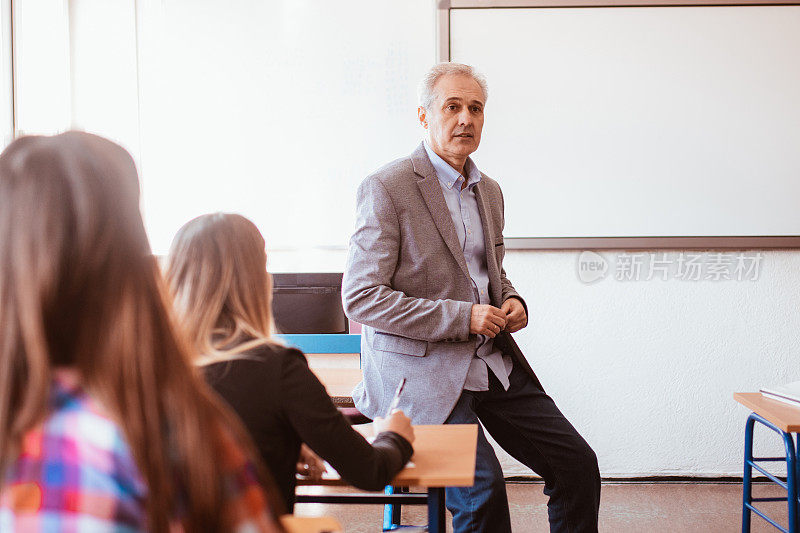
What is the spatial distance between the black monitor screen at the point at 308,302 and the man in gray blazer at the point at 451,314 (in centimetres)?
39

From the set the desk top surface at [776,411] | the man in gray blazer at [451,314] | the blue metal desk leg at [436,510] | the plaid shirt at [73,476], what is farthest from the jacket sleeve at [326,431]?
the desk top surface at [776,411]

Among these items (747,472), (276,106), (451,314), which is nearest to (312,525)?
(451,314)

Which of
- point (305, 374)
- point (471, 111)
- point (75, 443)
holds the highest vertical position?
point (471, 111)

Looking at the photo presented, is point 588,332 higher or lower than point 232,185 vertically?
lower

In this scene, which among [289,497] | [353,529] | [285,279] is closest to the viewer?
[289,497]

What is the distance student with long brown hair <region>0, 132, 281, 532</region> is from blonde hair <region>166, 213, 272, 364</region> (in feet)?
1.95

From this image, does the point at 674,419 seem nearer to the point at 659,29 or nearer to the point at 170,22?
the point at 659,29

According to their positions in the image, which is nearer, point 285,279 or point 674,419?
point 285,279

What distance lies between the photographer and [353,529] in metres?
2.96

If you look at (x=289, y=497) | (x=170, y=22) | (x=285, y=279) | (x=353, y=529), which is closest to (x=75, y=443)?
(x=289, y=497)

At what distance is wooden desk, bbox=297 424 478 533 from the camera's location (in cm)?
143

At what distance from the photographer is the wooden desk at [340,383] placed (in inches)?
91.4

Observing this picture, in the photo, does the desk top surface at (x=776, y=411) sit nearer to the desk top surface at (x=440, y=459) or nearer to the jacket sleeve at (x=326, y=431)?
the desk top surface at (x=440, y=459)

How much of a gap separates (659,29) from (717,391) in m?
1.75
